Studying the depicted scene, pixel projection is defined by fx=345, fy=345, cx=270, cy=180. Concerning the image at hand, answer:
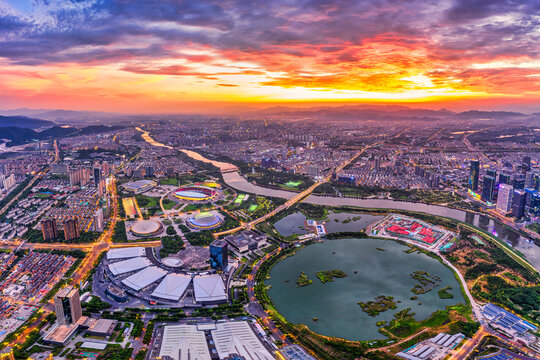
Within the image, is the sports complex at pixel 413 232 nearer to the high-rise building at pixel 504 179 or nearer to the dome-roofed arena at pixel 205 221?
the high-rise building at pixel 504 179

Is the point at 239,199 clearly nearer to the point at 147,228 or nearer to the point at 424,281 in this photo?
the point at 147,228

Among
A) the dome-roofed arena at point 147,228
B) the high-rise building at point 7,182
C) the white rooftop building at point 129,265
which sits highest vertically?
the high-rise building at point 7,182

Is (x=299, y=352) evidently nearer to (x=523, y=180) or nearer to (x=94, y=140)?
(x=523, y=180)

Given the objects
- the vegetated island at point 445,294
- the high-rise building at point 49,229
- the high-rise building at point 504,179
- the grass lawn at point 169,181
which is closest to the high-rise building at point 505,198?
the high-rise building at point 504,179

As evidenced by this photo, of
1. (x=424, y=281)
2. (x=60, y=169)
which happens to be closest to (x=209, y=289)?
(x=424, y=281)

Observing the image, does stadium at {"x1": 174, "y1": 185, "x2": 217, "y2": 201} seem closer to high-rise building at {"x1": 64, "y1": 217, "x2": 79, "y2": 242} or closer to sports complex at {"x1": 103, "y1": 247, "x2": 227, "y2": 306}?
high-rise building at {"x1": 64, "y1": 217, "x2": 79, "y2": 242}

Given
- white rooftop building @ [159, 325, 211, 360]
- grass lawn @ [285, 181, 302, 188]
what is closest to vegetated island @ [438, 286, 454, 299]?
white rooftop building @ [159, 325, 211, 360]
